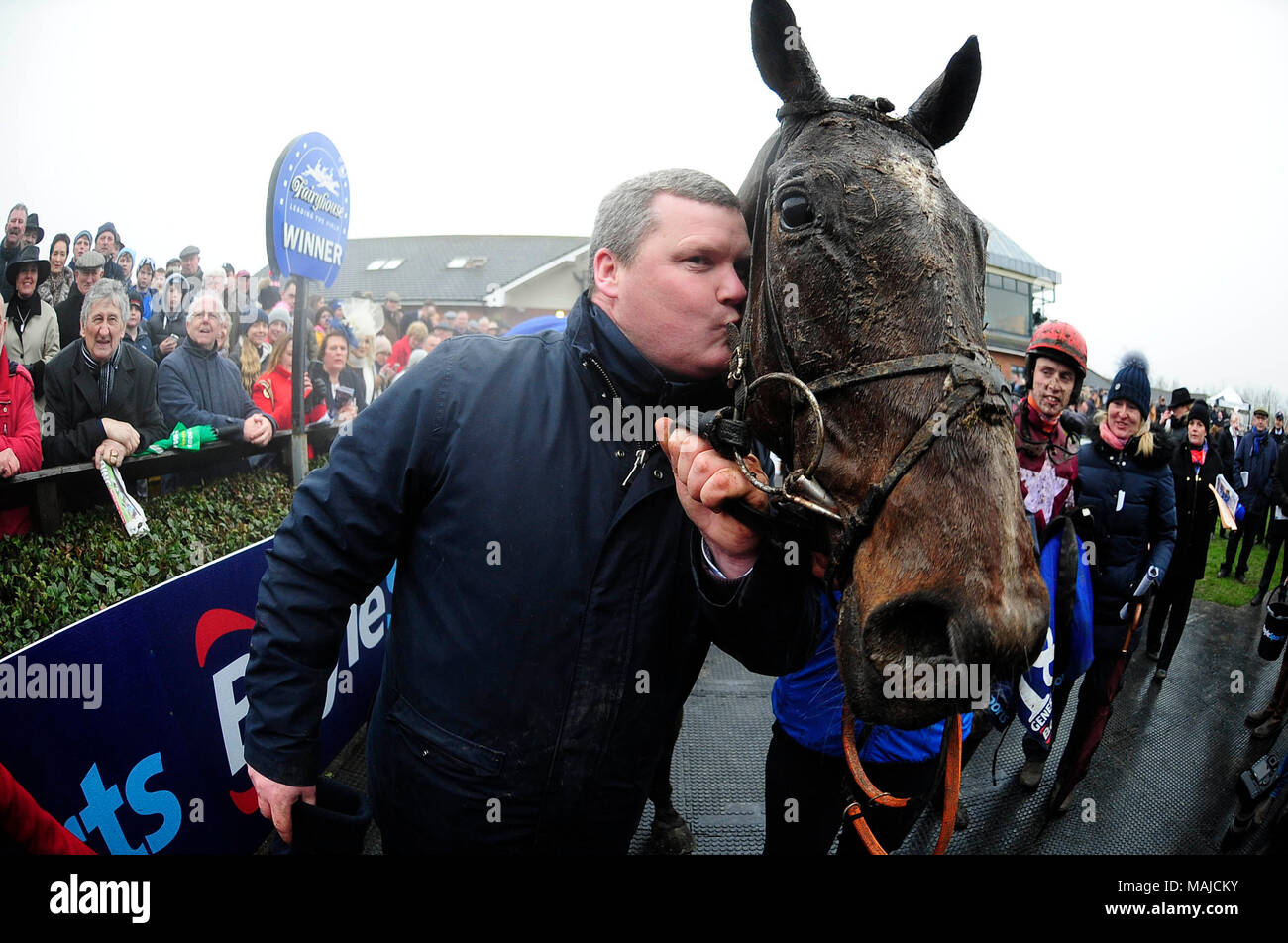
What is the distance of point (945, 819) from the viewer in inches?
72.7

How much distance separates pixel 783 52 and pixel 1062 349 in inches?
125

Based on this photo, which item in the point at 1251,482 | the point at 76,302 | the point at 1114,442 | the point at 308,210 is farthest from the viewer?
the point at 1251,482

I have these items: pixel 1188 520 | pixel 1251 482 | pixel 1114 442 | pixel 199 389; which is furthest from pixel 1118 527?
pixel 1251 482

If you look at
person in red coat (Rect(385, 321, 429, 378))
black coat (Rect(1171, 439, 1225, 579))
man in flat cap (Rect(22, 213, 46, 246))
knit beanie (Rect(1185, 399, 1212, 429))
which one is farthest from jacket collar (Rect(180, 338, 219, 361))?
knit beanie (Rect(1185, 399, 1212, 429))

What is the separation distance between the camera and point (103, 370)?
386cm

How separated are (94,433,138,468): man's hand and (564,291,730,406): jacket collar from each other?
10.8 ft

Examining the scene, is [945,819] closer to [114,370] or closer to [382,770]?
[382,770]

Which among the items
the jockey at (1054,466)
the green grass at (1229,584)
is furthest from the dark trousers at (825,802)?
the green grass at (1229,584)

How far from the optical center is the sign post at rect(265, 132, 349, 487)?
15.1 ft

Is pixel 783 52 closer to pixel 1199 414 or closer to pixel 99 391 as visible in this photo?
pixel 99 391

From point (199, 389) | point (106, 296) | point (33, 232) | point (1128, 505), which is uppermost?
point (33, 232)

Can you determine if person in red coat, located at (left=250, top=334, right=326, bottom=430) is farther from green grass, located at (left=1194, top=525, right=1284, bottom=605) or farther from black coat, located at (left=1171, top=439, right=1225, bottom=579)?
green grass, located at (left=1194, top=525, right=1284, bottom=605)

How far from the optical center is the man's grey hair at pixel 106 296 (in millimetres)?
3762
